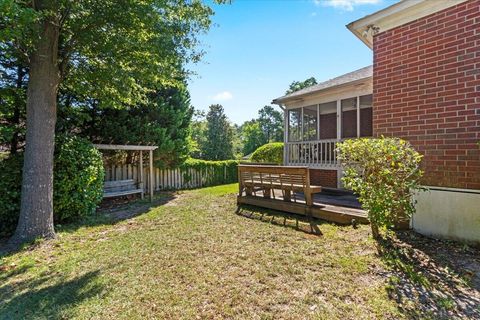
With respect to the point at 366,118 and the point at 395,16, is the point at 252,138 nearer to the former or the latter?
the point at 366,118

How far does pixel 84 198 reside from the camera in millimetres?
6379

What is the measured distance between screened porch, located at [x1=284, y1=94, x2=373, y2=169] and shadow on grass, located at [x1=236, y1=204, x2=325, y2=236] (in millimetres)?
3659

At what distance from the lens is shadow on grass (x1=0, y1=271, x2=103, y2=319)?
104 inches

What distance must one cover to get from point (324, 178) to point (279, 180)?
359 centimetres

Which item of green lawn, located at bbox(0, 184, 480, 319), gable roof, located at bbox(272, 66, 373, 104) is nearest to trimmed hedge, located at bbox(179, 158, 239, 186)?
gable roof, located at bbox(272, 66, 373, 104)

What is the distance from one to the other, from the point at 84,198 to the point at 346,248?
6.35m

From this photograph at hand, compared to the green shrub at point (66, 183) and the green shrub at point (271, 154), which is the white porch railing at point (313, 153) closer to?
the green shrub at point (271, 154)

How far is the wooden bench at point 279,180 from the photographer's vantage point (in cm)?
580

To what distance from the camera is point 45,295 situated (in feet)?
9.78

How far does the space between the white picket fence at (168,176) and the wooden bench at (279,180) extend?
17.9 feet

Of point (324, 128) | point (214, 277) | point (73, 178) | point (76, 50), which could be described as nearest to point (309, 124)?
point (324, 128)

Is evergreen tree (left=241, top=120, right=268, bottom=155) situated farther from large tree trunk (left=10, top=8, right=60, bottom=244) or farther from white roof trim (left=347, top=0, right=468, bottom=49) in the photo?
large tree trunk (left=10, top=8, right=60, bottom=244)

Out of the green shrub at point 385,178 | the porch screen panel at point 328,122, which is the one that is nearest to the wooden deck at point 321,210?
the green shrub at point 385,178

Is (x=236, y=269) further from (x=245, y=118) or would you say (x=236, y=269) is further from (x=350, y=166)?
(x=245, y=118)
